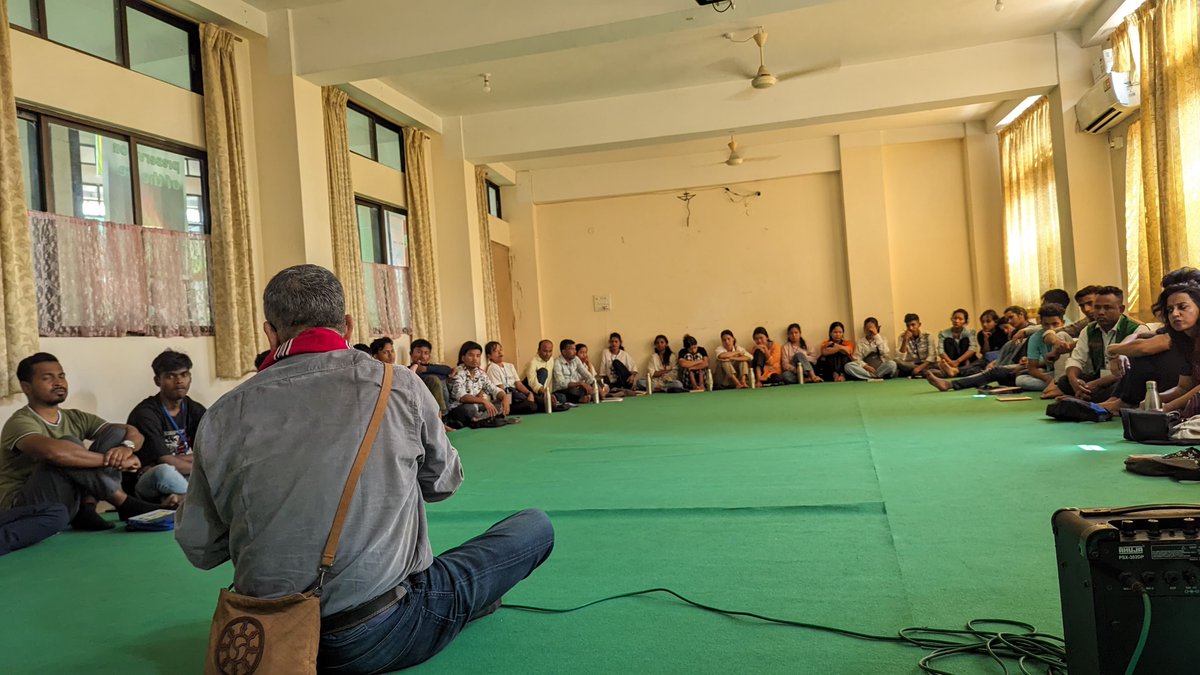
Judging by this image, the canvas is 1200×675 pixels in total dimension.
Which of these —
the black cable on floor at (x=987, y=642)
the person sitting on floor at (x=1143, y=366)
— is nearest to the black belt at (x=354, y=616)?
the black cable on floor at (x=987, y=642)

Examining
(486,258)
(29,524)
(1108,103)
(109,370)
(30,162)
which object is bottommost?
(29,524)

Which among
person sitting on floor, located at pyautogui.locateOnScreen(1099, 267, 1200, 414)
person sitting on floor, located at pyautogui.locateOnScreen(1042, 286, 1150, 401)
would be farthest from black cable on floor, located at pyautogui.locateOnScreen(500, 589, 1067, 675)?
person sitting on floor, located at pyautogui.locateOnScreen(1042, 286, 1150, 401)

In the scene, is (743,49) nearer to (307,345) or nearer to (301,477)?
(307,345)

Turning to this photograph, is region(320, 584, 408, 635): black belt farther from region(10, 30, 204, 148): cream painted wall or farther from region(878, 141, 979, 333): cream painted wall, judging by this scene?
region(878, 141, 979, 333): cream painted wall

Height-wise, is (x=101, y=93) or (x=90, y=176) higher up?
(x=101, y=93)

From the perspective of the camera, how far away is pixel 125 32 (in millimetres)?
5531

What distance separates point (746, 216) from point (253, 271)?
25.6ft

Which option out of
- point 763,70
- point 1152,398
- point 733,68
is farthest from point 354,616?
point 733,68

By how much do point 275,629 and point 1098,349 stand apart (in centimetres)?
632

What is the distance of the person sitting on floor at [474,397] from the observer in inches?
310

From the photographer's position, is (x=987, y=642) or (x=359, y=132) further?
(x=359, y=132)

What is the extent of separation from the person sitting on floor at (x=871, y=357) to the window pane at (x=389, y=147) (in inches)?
259

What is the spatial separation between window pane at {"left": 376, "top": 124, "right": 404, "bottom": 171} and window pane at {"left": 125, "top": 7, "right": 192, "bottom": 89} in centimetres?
278

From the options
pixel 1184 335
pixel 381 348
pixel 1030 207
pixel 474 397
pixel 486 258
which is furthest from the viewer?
pixel 486 258
